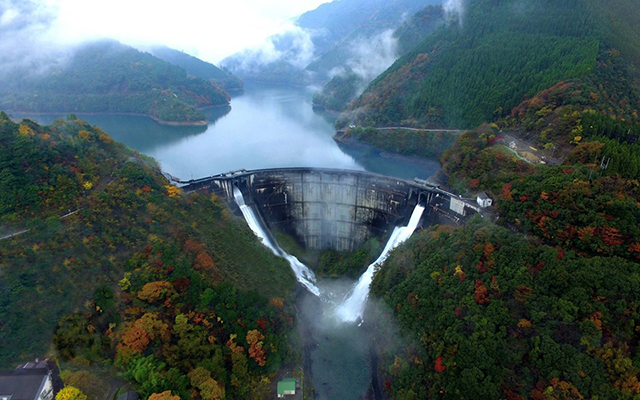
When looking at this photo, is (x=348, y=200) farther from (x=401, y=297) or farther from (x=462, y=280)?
(x=462, y=280)

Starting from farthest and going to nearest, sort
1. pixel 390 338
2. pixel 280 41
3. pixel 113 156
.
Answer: pixel 280 41 < pixel 113 156 < pixel 390 338

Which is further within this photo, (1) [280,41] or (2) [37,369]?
(1) [280,41]

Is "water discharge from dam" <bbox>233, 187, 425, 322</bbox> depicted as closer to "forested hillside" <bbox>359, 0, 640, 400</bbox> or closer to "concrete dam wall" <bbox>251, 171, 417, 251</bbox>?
"concrete dam wall" <bbox>251, 171, 417, 251</bbox>

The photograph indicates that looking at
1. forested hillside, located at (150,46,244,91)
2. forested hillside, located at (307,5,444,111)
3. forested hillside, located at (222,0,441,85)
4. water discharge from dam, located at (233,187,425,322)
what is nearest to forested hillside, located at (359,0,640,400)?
water discharge from dam, located at (233,187,425,322)

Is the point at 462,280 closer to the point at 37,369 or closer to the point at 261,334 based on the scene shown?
the point at 261,334

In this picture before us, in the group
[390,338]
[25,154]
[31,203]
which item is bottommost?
[390,338]

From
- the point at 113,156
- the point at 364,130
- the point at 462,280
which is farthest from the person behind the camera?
the point at 364,130

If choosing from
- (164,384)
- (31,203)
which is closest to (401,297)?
(164,384)

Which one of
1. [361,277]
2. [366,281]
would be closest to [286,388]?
[366,281]

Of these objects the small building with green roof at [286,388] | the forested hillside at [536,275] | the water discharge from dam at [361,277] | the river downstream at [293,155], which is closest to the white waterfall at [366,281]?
the water discharge from dam at [361,277]

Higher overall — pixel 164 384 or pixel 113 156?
Answer: pixel 113 156
